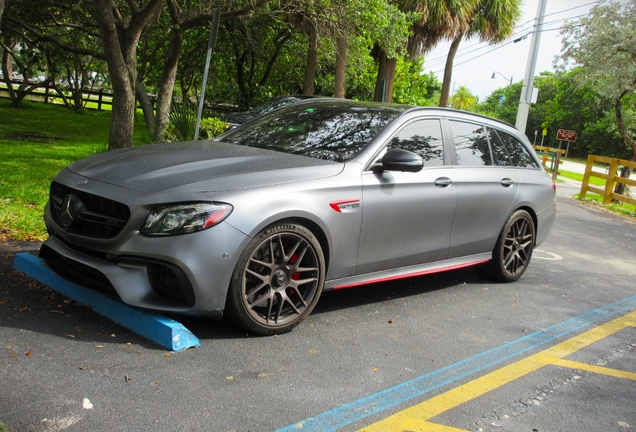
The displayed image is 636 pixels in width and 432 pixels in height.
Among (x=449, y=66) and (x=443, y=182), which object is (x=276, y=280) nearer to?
(x=443, y=182)

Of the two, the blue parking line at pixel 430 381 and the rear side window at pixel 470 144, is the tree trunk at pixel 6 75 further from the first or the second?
the blue parking line at pixel 430 381

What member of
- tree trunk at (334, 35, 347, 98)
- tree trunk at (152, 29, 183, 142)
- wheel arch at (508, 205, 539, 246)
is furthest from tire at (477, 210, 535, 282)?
tree trunk at (334, 35, 347, 98)

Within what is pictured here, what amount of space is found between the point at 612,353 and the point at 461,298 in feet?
4.72

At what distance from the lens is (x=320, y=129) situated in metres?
5.36

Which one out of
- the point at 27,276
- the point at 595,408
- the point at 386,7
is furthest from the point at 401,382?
the point at 386,7

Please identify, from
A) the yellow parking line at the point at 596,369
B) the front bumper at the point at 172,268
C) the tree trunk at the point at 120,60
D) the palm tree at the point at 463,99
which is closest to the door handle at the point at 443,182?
the yellow parking line at the point at 596,369

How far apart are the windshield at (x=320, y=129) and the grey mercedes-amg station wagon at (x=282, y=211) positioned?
2 cm

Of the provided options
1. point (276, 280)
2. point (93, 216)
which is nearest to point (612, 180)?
point (276, 280)

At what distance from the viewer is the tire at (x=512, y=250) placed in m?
6.39

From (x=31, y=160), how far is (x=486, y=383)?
8688mm

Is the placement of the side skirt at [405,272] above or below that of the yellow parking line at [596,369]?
above

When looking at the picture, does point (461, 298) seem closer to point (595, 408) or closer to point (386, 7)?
point (595, 408)

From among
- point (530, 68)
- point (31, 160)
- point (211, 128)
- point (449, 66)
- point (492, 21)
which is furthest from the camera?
point (449, 66)

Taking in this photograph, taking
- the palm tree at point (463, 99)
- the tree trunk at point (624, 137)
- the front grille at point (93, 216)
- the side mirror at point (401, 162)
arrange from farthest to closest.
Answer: the palm tree at point (463, 99), the tree trunk at point (624, 137), the side mirror at point (401, 162), the front grille at point (93, 216)
